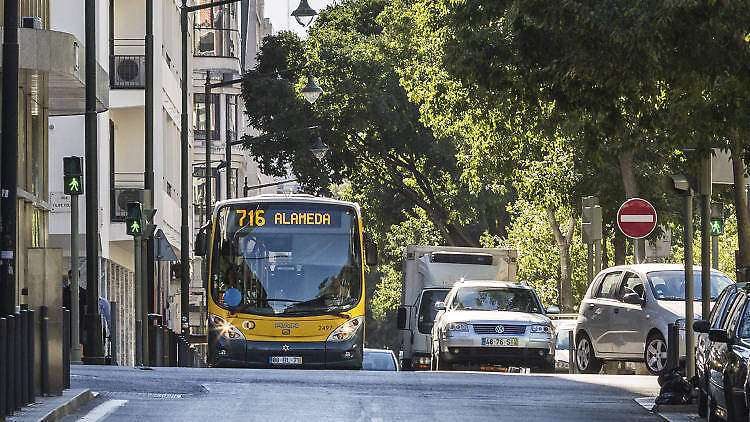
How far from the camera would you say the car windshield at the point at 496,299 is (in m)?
29.5

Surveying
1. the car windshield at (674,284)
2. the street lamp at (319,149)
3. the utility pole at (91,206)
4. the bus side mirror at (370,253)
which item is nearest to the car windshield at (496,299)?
the bus side mirror at (370,253)

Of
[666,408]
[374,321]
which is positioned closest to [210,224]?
[666,408]

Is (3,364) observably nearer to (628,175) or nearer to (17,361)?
(17,361)

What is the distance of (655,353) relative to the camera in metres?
24.3

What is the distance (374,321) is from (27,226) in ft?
254

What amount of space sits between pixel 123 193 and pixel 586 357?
17.7 meters

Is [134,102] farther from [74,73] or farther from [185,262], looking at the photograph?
[74,73]

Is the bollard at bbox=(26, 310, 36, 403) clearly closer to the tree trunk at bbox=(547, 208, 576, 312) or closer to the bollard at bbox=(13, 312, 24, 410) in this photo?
the bollard at bbox=(13, 312, 24, 410)

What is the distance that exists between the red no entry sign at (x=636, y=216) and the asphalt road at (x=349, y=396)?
11.7 feet

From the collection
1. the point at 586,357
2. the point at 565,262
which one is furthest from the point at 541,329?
the point at 565,262

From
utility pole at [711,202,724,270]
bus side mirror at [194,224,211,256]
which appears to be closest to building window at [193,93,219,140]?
utility pole at [711,202,724,270]

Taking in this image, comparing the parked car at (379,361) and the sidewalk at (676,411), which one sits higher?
the sidewalk at (676,411)

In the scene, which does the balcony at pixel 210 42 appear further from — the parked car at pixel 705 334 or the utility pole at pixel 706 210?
the parked car at pixel 705 334

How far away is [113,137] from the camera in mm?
A: 42875
